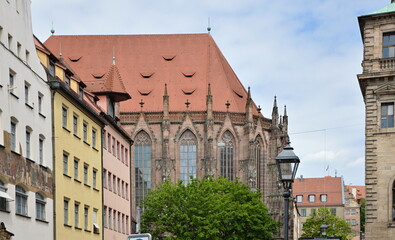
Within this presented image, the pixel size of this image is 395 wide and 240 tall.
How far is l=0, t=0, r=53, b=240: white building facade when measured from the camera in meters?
30.0

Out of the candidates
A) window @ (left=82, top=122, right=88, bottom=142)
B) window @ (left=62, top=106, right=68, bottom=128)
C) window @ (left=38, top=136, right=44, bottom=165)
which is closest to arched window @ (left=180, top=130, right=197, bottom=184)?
window @ (left=82, top=122, right=88, bottom=142)

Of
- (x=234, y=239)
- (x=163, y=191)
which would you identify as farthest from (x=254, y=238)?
(x=163, y=191)

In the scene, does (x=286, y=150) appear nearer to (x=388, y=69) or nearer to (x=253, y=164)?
(x=388, y=69)

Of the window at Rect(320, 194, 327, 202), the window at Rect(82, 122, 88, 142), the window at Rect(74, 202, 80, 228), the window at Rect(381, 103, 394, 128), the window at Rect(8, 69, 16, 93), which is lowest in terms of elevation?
the window at Rect(320, 194, 327, 202)

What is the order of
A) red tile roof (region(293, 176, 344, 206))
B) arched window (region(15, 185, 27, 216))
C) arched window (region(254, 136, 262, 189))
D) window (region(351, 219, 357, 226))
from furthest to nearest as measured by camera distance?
window (region(351, 219, 357, 226)), red tile roof (region(293, 176, 344, 206)), arched window (region(254, 136, 262, 189)), arched window (region(15, 185, 27, 216))

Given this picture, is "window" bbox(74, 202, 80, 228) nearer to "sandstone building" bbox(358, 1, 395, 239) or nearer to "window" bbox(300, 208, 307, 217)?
"sandstone building" bbox(358, 1, 395, 239)

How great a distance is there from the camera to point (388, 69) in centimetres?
3984

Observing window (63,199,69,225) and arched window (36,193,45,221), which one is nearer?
arched window (36,193,45,221)

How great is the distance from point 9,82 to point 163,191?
1400 inches

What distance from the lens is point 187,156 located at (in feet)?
276

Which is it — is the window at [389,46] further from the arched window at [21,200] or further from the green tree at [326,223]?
the green tree at [326,223]

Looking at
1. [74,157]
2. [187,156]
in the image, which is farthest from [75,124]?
[187,156]

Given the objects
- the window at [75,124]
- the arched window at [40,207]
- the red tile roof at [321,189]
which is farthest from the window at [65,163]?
the red tile roof at [321,189]

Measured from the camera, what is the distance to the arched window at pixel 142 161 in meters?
84.2
